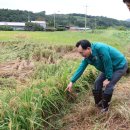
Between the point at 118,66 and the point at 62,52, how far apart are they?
10.1 meters

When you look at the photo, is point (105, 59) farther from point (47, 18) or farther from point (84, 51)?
point (47, 18)

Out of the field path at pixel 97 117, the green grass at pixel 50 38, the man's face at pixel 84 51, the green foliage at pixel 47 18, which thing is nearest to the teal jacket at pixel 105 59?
the man's face at pixel 84 51

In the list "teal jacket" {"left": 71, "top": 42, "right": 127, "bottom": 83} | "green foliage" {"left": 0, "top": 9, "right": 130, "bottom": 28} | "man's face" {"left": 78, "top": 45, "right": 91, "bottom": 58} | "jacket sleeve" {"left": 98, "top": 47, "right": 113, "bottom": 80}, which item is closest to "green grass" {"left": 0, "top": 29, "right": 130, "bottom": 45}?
"teal jacket" {"left": 71, "top": 42, "right": 127, "bottom": 83}

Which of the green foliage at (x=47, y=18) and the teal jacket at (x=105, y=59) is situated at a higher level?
the teal jacket at (x=105, y=59)

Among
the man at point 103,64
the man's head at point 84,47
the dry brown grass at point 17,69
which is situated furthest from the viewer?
the dry brown grass at point 17,69

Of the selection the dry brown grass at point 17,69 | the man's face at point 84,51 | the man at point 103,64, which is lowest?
the dry brown grass at point 17,69

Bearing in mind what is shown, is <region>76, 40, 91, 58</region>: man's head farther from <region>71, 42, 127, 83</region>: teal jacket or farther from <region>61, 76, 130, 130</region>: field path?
<region>61, 76, 130, 130</region>: field path

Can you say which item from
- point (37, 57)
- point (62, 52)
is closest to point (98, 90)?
point (37, 57)

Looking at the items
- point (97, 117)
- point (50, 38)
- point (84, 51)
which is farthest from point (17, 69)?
point (50, 38)

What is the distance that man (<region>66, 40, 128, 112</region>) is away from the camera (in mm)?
5406

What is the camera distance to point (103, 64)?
5.56 metres

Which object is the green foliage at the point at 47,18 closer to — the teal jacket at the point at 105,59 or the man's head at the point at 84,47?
the teal jacket at the point at 105,59

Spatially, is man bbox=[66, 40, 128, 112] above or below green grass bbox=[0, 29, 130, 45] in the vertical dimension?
above

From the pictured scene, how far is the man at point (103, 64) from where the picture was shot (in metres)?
5.41
